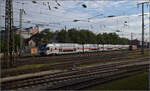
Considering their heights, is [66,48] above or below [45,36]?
below

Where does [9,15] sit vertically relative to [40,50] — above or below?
above

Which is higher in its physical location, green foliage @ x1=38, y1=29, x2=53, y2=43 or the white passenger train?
green foliage @ x1=38, y1=29, x2=53, y2=43

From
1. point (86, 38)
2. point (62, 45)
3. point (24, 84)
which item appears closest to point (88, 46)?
point (62, 45)

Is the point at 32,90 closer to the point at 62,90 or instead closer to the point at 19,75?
the point at 62,90

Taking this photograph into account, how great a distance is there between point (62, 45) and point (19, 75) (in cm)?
3227

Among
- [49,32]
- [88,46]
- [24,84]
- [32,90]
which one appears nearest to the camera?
[32,90]

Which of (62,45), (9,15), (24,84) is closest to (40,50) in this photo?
(62,45)

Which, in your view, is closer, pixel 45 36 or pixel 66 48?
pixel 66 48

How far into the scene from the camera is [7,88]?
11.9m

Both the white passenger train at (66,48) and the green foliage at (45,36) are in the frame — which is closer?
the white passenger train at (66,48)

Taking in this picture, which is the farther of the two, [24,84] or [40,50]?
[40,50]

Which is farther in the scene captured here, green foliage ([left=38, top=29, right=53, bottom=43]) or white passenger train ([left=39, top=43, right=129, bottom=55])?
green foliage ([left=38, top=29, right=53, bottom=43])

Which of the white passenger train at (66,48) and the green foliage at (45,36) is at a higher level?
the green foliage at (45,36)

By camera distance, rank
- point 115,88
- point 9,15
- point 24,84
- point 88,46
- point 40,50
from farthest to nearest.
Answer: point 88,46, point 40,50, point 9,15, point 24,84, point 115,88
